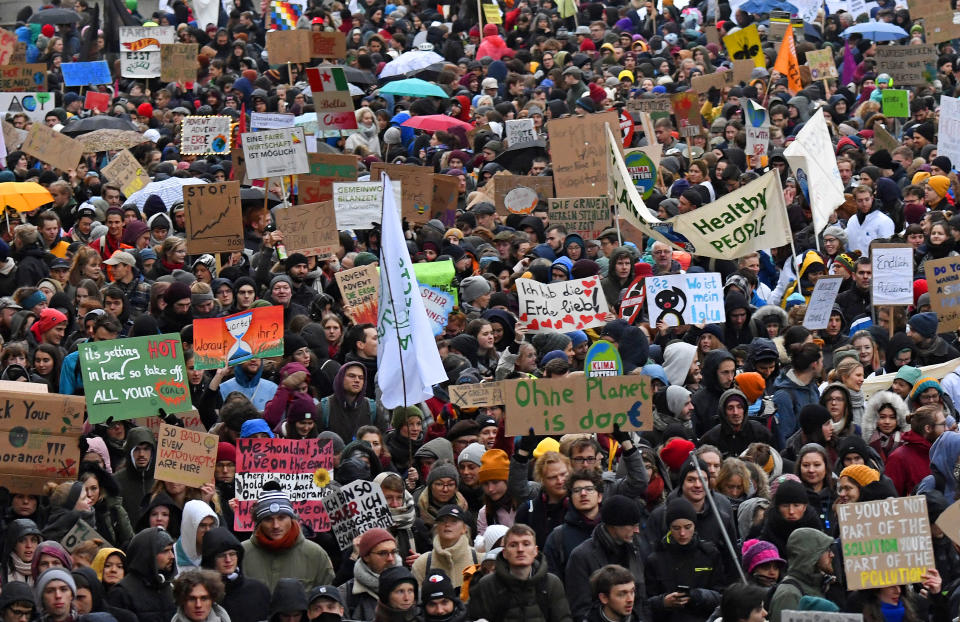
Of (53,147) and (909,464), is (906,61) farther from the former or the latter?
(909,464)

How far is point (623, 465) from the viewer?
365 inches

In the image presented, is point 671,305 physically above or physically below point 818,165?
below

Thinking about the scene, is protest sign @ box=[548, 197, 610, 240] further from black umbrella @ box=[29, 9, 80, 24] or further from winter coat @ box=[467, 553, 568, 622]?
black umbrella @ box=[29, 9, 80, 24]

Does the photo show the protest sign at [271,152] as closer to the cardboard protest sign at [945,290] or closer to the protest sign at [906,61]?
the cardboard protest sign at [945,290]

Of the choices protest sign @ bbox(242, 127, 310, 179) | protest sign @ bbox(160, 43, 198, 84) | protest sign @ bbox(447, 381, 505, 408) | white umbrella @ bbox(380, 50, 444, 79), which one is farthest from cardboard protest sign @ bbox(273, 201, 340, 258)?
white umbrella @ bbox(380, 50, 444, 79)

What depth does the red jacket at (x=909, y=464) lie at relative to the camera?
9773 mm

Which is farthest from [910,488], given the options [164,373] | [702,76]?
[702,76]

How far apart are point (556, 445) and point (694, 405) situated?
1.34 m

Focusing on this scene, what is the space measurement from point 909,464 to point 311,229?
5.98 metres

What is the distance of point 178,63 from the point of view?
22578 millimetres

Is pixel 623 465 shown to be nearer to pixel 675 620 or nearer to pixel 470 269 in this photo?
pixel 675 620

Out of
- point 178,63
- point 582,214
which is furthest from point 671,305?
point 178,63

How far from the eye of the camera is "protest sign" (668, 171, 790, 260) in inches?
541

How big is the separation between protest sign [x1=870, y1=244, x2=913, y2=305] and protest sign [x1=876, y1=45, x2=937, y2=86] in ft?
27.0
